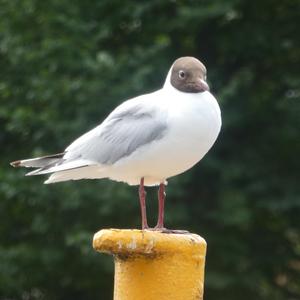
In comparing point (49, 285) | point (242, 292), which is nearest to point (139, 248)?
point (242, 292)

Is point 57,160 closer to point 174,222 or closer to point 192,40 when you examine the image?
point 174,222

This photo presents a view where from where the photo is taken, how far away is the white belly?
4.46 m

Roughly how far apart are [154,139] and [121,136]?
0.94ft

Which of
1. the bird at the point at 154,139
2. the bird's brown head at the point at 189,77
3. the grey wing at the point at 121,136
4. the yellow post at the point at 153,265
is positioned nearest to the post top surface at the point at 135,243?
the yellow post at the point at 153,265

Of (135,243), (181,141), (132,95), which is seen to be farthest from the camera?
(132,95)

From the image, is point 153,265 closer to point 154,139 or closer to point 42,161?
point 154,139

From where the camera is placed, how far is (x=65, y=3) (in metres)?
11.2

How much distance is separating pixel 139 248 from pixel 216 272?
22.7 feet

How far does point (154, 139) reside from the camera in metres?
4.63

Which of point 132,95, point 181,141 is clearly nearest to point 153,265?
point 181,141

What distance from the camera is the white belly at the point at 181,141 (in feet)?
14.6

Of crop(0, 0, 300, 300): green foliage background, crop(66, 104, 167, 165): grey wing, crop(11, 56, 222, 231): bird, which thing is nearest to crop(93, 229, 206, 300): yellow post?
crop(11, 56, 222, 231): bird

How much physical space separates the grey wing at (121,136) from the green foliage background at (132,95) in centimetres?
508

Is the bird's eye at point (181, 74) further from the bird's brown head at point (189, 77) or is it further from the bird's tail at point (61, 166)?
the bird's tail at point (61, 166)
